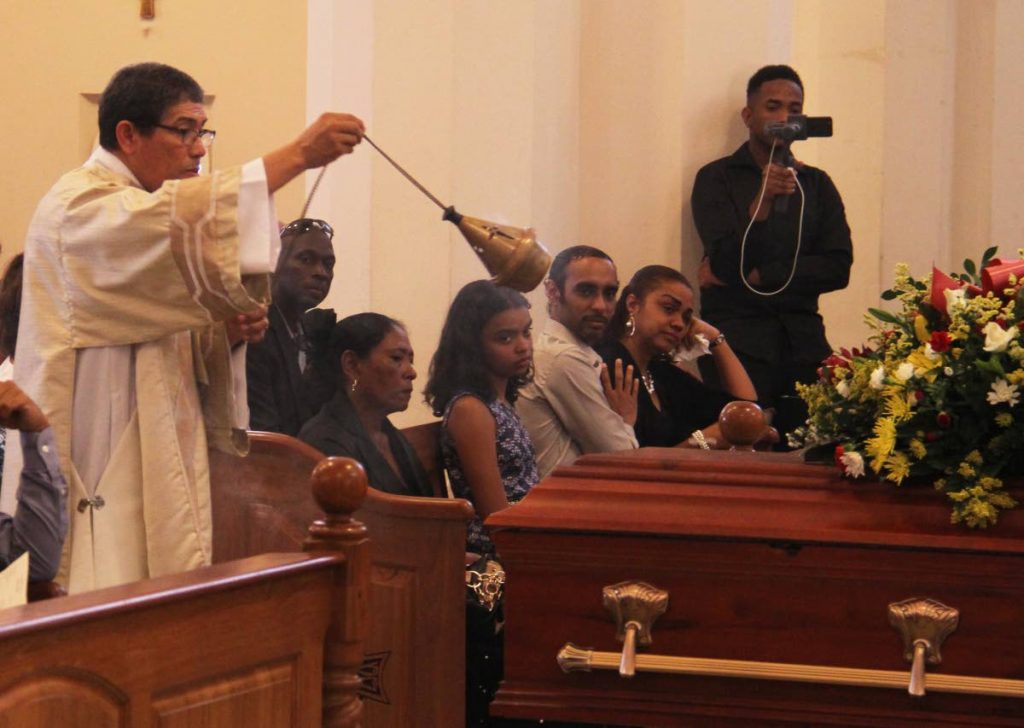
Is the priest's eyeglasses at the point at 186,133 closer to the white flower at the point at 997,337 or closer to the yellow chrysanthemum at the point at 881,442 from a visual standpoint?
the yellow chrysanthemum at the point at 881,442

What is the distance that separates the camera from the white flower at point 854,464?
2.84m

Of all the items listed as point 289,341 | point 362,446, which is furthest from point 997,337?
point 289,341

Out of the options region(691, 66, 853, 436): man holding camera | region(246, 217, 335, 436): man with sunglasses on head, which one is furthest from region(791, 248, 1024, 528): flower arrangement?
region(691, 66, 853, 436): man holding camera

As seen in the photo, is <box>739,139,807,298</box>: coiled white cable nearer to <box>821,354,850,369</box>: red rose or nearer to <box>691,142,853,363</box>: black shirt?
<box>691,142,853,363</box>: black shirt

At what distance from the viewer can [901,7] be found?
328 inches

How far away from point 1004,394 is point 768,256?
3.78 meters

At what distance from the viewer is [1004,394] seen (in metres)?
2.66

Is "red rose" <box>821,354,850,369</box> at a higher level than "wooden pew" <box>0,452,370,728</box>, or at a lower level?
higher

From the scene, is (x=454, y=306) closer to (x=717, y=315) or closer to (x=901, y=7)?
(x=717, y=315)

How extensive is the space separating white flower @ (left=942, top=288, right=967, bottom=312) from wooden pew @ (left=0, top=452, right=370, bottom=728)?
3.46 ft

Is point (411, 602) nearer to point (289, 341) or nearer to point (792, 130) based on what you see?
point (289, 341)

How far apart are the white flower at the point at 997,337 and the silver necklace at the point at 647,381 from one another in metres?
2.81

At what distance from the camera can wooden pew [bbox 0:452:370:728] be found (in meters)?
1.91

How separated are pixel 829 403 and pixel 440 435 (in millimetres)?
1872
